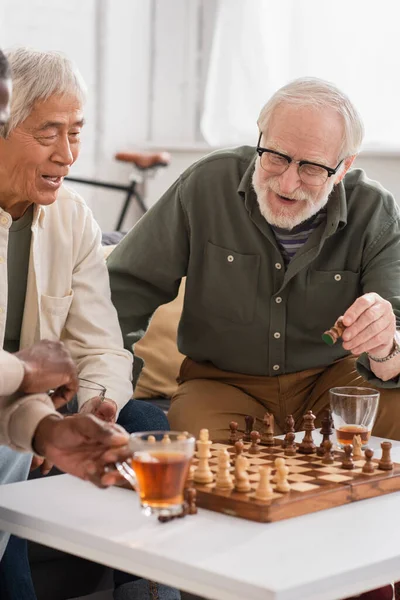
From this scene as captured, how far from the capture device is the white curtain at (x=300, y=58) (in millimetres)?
4676

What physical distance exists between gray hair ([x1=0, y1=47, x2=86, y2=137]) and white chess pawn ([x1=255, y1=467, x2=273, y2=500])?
927 millimetres

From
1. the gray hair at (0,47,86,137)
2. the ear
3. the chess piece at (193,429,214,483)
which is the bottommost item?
the chess piece at (193,429,214,483)

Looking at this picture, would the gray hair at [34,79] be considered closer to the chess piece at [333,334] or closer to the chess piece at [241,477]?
the chess piece at [333,334]

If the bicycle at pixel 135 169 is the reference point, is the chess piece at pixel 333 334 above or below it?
above

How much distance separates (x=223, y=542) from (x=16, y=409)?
0.39 meters

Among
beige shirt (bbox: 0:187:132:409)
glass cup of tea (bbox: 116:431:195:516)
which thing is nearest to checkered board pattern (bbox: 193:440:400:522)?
glass cup of tea (bbox: 116:431:195:516)

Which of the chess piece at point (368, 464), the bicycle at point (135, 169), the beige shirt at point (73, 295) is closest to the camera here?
the chess piece at point (368, 464)

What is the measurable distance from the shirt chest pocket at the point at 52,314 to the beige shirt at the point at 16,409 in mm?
593

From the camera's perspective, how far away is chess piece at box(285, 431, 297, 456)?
Result: 6.16ft

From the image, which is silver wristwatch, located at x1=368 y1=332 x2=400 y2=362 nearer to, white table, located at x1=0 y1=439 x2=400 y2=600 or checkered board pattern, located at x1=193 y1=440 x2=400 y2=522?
checkered board pattern, located at x1=193 y1=440 x2=400 y2=522

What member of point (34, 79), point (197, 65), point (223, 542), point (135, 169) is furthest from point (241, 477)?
point (197, 65)

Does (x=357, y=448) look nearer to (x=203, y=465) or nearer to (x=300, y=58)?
(x=203, y=465)

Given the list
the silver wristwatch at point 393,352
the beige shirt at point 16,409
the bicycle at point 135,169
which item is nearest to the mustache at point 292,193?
the silver wristwatch at point 393,352

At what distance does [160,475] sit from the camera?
1364mm
